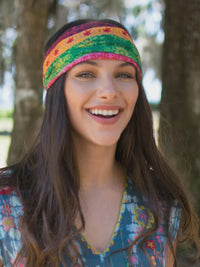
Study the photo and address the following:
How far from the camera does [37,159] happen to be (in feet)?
7.77

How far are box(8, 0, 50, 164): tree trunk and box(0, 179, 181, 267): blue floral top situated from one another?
312cm

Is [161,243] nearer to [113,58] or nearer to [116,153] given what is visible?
[116,153]

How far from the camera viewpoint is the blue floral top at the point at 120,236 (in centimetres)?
204

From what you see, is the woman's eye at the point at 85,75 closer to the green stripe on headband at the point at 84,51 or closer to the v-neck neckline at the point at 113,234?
the green stripe on headband at the point at 84,51

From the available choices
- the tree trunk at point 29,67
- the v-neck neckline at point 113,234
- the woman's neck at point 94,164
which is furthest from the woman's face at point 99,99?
the tree trunk at point 29,67

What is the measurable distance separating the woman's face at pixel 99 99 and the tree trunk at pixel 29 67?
314cm

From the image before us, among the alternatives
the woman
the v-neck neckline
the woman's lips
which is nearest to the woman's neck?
the woman

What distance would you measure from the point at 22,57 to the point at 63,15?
2732 millimetres

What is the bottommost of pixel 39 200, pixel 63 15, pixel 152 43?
pixel 39 200

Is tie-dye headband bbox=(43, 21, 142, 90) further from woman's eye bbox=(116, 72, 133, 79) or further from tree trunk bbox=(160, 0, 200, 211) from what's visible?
tree trunk bbox=(160, 0, 200, 211)

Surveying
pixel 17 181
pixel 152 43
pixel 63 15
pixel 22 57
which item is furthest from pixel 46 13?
pixel 152 43

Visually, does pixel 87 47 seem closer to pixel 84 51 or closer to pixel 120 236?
pixel 84 51

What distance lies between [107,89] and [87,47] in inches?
11.0

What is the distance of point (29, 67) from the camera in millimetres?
5332
